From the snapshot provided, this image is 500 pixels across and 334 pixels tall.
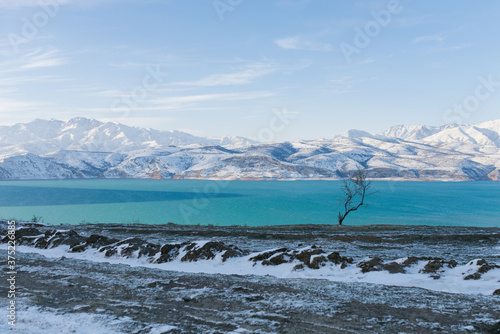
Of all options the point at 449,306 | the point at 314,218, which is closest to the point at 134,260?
the point at 449,306

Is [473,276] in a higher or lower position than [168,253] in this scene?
higher

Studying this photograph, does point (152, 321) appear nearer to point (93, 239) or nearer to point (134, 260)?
point (134, 260)

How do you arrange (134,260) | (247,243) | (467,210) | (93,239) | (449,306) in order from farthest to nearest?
1. (467,210)
2. (247,243)
3. (93,239)
4. (134,260)
5. (449,306)

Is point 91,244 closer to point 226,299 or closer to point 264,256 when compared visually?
point 264,256

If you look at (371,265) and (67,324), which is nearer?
(67,324)

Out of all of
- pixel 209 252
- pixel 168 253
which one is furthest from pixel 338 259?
pixel 168 253

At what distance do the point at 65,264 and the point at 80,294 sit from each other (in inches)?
253

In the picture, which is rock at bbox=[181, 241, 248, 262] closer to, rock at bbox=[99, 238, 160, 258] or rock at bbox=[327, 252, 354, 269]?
rock at bbox=[99, 238, 160, 258]

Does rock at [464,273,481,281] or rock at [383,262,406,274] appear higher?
rock at [464,273,481,281]

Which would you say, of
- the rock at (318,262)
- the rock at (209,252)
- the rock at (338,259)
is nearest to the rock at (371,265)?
the rock at (338,259)

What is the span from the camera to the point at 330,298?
12102mm

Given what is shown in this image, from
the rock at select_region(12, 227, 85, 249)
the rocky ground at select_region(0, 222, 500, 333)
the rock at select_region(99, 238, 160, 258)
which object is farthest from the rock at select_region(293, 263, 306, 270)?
the rock at select_region(12, 227, 85, 249)

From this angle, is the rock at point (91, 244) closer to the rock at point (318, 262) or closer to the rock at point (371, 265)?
the rock at point (318, 262)

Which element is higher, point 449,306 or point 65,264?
point 449,306
